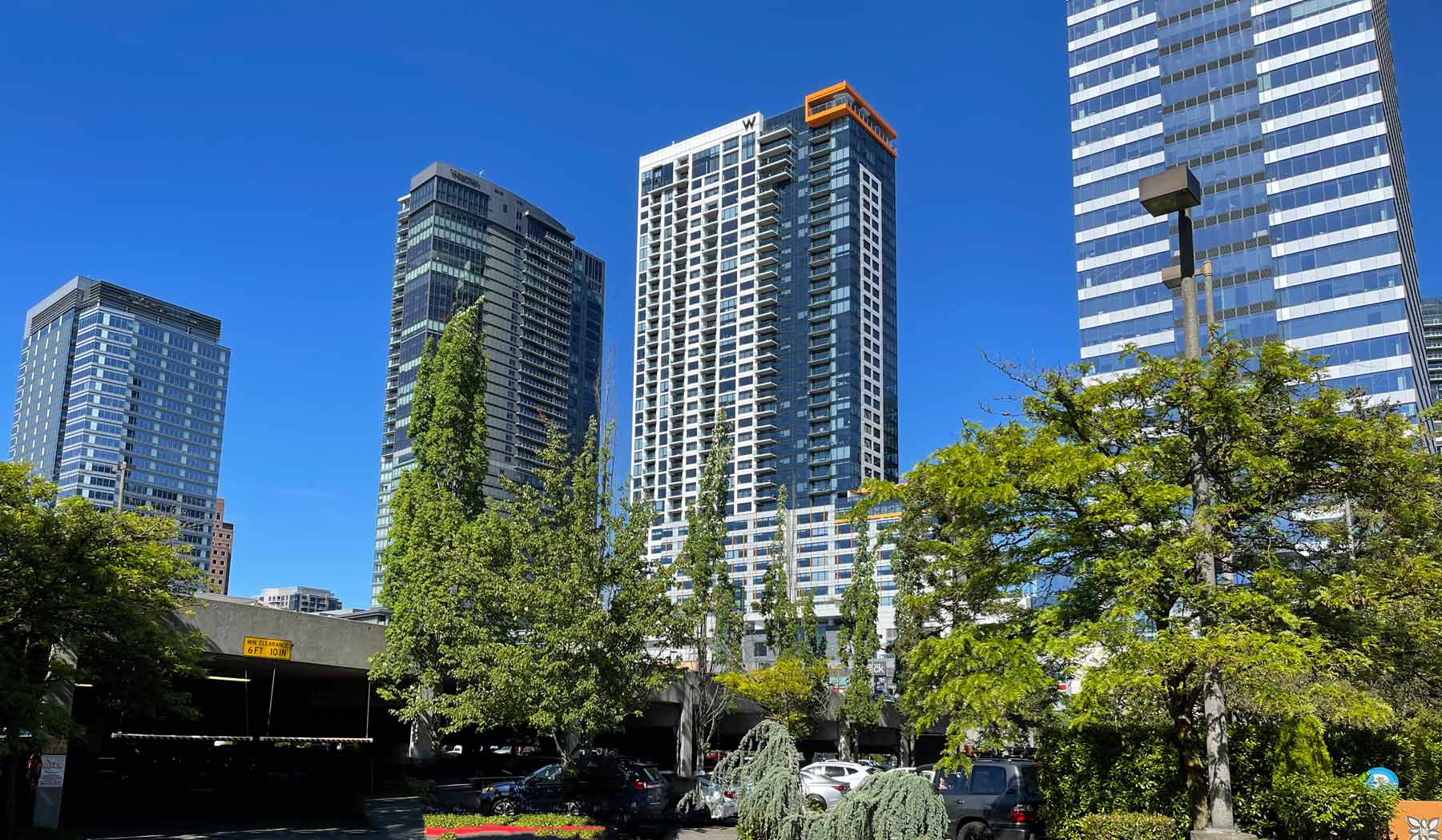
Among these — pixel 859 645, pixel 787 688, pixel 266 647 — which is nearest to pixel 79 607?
pixel 266 647

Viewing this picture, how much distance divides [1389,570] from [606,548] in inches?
685

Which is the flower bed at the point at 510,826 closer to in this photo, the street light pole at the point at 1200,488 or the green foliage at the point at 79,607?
the green foliage at the point at 79,607

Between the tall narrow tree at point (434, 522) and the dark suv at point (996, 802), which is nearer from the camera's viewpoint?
the dark suv at point (996, 802)

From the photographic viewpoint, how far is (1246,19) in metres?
92.2

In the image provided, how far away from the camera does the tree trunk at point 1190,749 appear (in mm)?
15250

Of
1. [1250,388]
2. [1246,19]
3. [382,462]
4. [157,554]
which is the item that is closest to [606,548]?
[157,554]

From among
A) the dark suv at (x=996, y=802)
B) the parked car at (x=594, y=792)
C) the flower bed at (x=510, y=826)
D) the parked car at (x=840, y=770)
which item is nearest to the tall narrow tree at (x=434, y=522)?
the parked car at (x=594, y=792)

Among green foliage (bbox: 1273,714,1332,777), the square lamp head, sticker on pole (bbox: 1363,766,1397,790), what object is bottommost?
sticker on pole (bbox: 1363,766,1397,790)

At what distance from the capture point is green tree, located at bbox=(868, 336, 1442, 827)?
14.5m

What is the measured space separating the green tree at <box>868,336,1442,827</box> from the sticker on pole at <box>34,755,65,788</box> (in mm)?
19172

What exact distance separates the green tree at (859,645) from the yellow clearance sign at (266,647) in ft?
97.9

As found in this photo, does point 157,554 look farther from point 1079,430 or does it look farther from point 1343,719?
point 1343,719

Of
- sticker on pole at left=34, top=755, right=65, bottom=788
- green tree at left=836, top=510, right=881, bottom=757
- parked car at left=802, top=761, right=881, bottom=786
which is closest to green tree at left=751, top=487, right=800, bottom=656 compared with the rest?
green tree at left=836, top=510, right=881, bottom=757

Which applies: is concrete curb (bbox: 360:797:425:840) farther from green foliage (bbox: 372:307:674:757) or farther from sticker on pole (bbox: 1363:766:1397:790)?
sticker on pole (bbox: 1363:766:1397:790)
